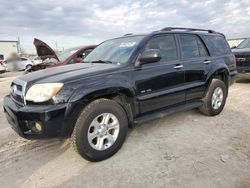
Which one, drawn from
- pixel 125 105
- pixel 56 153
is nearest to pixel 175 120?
pixel 125 105

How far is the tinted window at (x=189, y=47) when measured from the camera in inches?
182

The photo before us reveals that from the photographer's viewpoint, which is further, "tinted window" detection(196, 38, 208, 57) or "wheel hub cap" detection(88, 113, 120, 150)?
"tinted window" detection(196, 38, 208, 57)

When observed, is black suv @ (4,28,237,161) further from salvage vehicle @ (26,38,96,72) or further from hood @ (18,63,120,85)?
salvage vehicle @ (26,38,96,72)

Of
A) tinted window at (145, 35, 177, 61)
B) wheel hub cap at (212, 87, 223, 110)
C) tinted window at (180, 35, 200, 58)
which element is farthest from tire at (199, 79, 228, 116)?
tinted window at (145, 35, 177, 61)

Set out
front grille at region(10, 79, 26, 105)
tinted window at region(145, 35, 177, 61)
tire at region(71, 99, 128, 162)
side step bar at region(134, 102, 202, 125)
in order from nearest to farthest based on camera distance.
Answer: tire at region(71, 99, 128, 162), front grille at region(10, 79, 26, 105), side step bar at region(134, 102, 202, 125), tinted window at region(145, 35, 177, 61)

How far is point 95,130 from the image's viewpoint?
3.37 metres

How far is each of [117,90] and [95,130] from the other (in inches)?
24.5

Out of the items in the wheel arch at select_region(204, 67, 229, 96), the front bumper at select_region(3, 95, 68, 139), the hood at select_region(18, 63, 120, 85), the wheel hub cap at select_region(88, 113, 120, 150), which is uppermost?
the hood at select_region(18, 63, 120, 85)

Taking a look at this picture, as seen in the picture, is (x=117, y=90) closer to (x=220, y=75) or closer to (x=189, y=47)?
(x=189, y=47)

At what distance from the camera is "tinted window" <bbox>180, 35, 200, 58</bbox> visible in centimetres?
462

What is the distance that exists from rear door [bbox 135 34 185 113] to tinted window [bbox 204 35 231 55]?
113 cm

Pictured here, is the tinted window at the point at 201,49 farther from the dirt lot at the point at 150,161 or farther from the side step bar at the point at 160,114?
the dirt lot at the point at 150,161

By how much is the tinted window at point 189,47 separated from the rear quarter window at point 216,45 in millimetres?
408

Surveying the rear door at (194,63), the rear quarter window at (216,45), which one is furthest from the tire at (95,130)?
the rear quarter window at (216,45)
